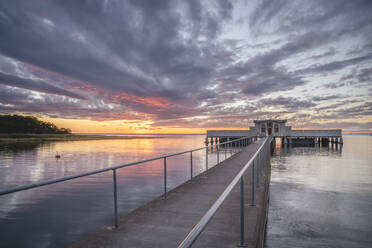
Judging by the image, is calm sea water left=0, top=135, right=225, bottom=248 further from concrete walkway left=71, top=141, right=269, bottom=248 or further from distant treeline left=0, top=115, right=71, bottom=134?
distant treeline left=0, top=115, right=71, bottom=134

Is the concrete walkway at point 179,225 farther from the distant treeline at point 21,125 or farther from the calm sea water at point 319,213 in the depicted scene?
the distant treeline at point 21,125

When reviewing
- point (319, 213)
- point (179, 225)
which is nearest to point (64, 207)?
point (179, 225)

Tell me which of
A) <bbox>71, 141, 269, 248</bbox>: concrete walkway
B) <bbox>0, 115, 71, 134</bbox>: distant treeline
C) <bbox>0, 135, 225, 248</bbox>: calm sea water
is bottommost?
<bbox>0, 135, 225, 248</bbox>: calm sea water

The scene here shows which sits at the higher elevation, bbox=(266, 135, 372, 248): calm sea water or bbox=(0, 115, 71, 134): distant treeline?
bbox=(0, 115, 71, 134): distant treeline

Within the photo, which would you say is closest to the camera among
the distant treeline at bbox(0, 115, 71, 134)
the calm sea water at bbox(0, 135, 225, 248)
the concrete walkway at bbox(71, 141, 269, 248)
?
the concrete walkway at bbox(71, 141, 269, 248)

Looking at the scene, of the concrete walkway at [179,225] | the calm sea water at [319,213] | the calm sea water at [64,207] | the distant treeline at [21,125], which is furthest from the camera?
the distant treeline at [21,125]

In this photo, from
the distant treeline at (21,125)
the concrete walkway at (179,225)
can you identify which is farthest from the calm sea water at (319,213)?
the distant treeline at (21,125)

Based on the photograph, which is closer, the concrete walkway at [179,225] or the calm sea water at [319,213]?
the concrete walkway at [179,225]

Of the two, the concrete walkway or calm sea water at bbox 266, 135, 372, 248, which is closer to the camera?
the concrete walkway

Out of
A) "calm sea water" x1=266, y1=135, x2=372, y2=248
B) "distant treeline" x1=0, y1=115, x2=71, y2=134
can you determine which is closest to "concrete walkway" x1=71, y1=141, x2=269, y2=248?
"calm sea water" x1=266, y1=135, x2=372, y2=248

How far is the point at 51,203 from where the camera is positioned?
11.1 metres

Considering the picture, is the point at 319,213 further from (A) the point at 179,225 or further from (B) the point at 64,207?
(B) the point at 64,207

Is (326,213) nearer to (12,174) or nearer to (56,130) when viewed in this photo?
(12,174)

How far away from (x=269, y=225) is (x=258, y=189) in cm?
206
